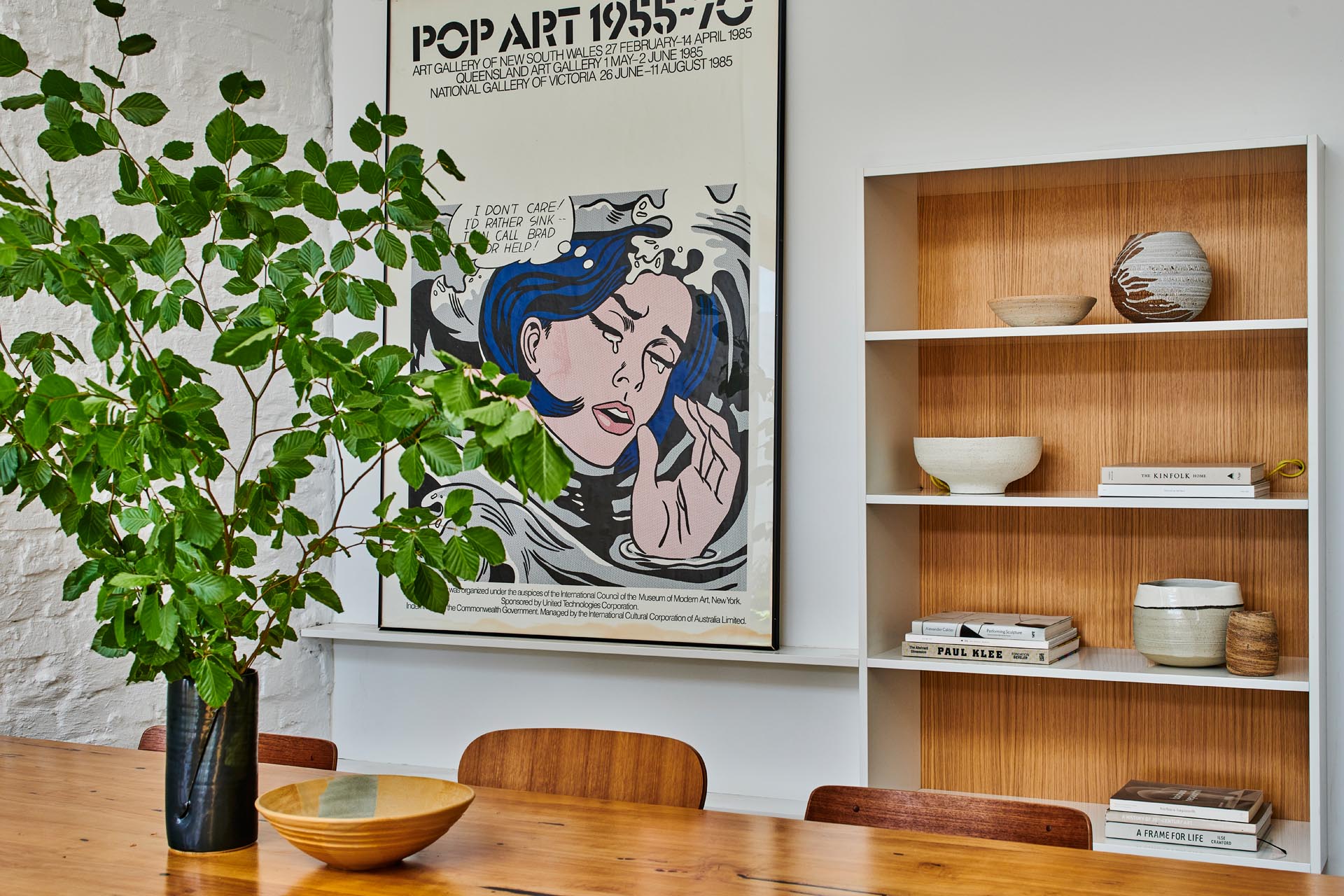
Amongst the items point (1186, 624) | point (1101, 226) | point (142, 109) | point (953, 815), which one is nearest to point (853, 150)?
point (1101, 226)

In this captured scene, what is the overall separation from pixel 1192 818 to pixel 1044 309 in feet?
3.47

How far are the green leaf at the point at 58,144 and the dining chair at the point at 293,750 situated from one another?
1125 mm

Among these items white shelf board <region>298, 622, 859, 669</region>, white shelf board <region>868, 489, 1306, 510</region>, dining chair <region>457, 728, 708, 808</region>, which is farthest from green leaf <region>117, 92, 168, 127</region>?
white shelf board <region>298, 622, 859, 669</region>

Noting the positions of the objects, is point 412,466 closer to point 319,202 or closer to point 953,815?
point 319,202

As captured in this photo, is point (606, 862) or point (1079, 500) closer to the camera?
point (606, 862)

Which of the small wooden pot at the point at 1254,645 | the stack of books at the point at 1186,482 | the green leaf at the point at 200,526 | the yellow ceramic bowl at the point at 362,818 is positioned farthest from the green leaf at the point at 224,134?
the small wooden pot at the point at 1254,645

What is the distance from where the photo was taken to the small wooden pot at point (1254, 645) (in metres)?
Result: 2.34

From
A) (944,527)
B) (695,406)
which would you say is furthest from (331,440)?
(944,527)

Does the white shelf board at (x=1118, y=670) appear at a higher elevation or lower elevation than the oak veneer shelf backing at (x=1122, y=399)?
lower

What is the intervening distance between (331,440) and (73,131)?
86.8 inches

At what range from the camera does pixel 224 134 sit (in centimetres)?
137

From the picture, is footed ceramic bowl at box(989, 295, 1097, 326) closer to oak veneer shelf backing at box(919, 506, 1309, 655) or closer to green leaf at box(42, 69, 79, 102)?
oak veneer shelf backing at box(919, 506, 1309, 655)

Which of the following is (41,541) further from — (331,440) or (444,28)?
(444,28)

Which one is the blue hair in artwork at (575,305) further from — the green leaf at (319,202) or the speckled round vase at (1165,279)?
the green leaf at (319,202)
